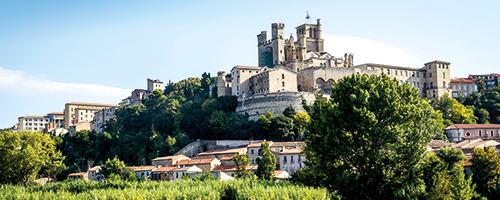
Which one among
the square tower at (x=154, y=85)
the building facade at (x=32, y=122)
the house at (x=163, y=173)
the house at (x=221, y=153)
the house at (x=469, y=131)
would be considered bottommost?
the house at (x=163, y=173)

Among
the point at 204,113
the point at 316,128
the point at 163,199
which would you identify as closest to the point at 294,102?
the point at 204,113

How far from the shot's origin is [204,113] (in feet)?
262

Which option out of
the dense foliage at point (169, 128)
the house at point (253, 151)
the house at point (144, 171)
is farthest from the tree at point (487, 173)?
the house at point (144, 171)

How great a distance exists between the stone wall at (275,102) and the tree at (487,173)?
34311 mm

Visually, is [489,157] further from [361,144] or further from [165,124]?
[165,124]

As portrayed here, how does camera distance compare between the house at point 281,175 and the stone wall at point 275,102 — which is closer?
the house at point 281,175

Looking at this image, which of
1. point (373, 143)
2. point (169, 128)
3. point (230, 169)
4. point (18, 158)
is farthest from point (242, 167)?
point (169, 128)

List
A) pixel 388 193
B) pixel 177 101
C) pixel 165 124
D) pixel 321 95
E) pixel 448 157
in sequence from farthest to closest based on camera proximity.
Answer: pixel 177 101 < pixel 165 124 < pixel 321 95 < pixel 448 157 < pixel 388 193

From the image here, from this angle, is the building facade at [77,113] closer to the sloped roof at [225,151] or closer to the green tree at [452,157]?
the sloped roof at [225,151]

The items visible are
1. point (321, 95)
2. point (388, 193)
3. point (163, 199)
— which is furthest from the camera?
point (321, 95)

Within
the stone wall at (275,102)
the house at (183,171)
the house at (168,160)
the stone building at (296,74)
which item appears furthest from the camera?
the stone building at (296,74)

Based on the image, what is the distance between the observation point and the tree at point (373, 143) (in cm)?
2838

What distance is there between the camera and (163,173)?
62.1 meters

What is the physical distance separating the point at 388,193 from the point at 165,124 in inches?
2269
